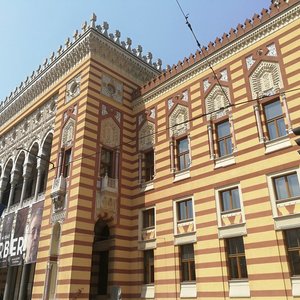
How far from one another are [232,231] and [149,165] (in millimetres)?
6931

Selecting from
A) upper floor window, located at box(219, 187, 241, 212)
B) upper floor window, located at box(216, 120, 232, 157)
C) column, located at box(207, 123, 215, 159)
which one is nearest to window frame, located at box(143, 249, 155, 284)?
upper floor window, located at box(219, 187, 241, 212)

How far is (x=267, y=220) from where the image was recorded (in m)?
13.3

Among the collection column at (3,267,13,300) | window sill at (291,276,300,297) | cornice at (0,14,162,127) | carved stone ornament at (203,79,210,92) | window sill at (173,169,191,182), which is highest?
cornice at (0,14,162,127)

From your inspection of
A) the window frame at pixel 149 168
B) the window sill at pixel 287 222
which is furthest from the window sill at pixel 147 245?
the window sill at pixel 287 222

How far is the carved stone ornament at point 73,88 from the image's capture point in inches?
818

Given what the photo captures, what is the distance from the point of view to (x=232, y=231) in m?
14.2

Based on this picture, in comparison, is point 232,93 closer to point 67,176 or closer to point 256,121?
point 256,121

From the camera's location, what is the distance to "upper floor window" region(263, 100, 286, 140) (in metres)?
14.4

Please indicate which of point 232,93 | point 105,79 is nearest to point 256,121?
point 232,93

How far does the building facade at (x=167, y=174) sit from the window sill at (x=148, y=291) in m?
0.06

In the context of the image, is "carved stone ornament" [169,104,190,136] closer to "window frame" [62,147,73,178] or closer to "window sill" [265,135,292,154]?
"window sill" [265,135,292,154]

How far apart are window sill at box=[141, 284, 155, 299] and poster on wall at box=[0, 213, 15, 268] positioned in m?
9.45

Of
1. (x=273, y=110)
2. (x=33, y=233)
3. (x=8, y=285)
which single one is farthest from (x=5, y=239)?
(x=273, y=110)

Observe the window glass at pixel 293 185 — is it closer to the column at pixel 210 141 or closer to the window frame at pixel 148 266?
the column at pixel 210 141
